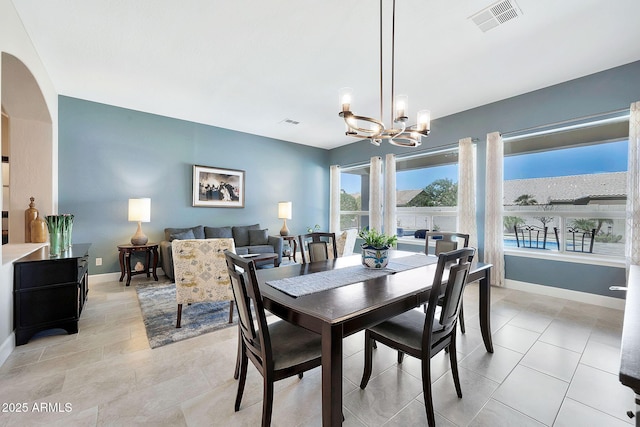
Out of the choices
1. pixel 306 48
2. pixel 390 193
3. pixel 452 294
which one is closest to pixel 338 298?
pixel 452 294

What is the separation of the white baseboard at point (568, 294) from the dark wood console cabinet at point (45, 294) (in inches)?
209

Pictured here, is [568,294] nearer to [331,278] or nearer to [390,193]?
[390,193]

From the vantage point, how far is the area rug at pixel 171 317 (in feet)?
8.29

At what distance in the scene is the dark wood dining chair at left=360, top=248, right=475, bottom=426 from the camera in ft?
4.96

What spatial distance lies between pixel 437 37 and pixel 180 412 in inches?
141

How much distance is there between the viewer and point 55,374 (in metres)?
1.93

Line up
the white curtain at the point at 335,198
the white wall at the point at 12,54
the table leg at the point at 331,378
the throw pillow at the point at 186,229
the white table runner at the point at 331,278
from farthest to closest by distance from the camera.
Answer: the white curtain at the point at 335,198 → the throw pillow at the point at 186,229 → the white wall at the point at 12,54 → the white table runner at the point at 331,278 → the table leg at the point at 331,378

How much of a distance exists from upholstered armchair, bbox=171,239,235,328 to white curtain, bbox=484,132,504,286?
3714 millimetres

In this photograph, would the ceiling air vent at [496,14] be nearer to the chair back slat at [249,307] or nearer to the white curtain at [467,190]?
the white curtain at [467,190]

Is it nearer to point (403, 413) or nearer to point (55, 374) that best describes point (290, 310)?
point (403, 413)

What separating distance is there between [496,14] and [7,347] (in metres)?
4.79

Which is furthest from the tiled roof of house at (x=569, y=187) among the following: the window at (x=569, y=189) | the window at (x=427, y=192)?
the window at (x=427, y=192)

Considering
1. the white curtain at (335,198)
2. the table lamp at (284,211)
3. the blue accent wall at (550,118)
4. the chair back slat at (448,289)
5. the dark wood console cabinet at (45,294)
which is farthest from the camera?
the white curtain at (335,198)

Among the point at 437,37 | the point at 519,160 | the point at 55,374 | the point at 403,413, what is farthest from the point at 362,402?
the point at 519,160
